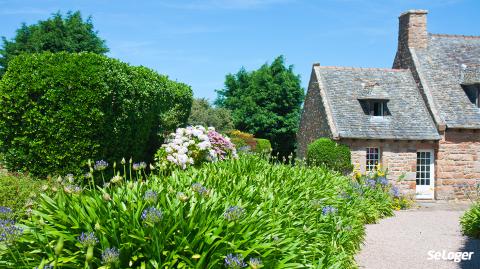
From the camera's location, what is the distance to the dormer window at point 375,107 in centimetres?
2308

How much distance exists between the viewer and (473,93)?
2361 cm

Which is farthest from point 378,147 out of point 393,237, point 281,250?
point 281,250

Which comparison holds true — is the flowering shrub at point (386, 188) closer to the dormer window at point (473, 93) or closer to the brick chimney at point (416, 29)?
the dormer window at point (473, 93)

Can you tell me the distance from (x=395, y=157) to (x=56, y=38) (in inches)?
861

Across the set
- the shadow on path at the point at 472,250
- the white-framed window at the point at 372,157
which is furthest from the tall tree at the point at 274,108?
the shadow on path at the point at 472,250

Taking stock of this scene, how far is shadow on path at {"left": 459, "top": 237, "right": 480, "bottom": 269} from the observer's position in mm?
8617

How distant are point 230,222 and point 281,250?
636 millimetres

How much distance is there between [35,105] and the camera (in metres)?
12.8

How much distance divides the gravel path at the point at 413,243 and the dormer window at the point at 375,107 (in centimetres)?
952

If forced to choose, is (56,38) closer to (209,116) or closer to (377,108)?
(209,116)

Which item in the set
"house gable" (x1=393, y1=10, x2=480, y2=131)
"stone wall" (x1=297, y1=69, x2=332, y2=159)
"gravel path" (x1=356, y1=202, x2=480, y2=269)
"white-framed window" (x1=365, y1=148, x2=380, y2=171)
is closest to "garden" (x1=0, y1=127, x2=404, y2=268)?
"gravel path" (x1=356, y1=202, x2=480, y2=269)

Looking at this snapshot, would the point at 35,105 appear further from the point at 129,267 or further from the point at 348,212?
the point at 129,267

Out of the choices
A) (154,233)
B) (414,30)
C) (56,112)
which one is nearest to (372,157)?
(414,30)

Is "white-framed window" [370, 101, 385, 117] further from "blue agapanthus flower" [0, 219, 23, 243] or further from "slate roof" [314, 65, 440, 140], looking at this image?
"blue agapanthus flower" [0, 219, 23, 243]
